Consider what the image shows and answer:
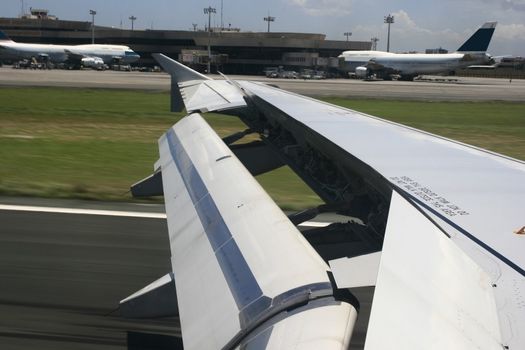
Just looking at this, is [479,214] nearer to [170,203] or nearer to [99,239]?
[170,203]

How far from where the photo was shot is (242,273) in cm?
224

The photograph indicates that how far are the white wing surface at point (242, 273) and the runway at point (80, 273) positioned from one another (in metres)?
0.77

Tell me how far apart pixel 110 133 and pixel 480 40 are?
6005 centimetres

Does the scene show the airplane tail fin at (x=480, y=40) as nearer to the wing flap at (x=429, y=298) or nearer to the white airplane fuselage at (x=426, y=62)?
the white airplane fuselage at (x=426, y=62)

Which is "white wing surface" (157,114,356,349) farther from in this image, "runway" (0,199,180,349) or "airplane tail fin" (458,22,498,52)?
"airplane tail fin" (458,22,498,52)

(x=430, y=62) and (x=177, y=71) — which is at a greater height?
(x=430, y=62)

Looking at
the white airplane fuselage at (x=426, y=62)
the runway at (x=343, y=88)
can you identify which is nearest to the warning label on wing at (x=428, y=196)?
the runway at (x=343, y=88)

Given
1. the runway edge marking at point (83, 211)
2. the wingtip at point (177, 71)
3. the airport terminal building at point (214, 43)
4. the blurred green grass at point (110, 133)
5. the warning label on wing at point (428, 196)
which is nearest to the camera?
the warning label on wing at point (428, 196)

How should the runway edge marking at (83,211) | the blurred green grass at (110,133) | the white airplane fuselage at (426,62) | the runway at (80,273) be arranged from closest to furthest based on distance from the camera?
the runway at (80,273) → the runway edge marking at (83,211) → the blurred green grass at (110,133) → the white airplane fuselage at (426,62)

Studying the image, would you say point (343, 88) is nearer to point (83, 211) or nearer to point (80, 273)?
point (83, 211)

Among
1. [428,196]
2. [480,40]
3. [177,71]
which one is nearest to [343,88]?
[480,40]

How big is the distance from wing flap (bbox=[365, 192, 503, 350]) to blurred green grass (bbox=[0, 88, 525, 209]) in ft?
20.8

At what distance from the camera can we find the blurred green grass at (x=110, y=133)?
9.65 m

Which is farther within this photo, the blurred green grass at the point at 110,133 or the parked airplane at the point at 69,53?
the parked airplane at the point at 69,53
